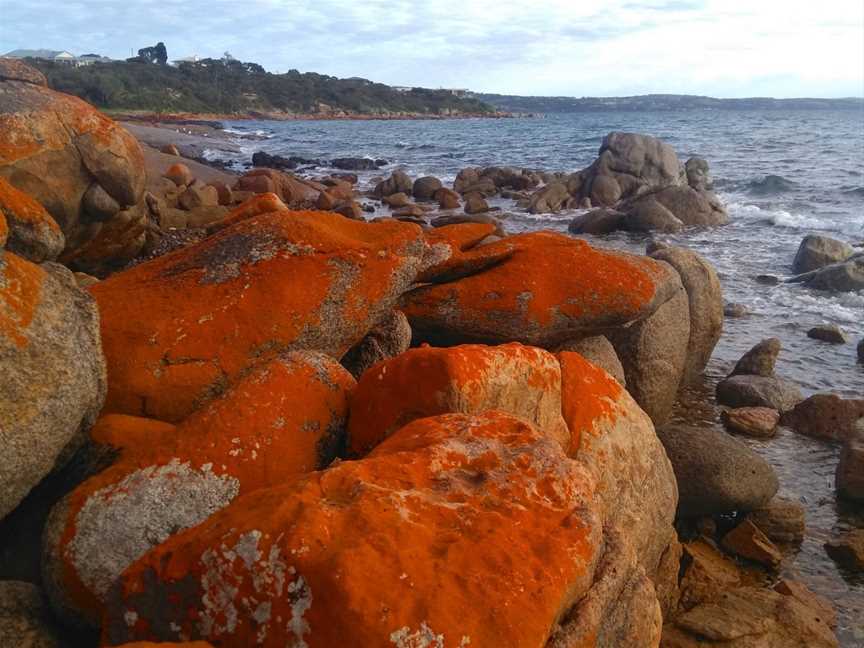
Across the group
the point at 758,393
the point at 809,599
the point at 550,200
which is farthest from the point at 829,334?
the point at 550,200

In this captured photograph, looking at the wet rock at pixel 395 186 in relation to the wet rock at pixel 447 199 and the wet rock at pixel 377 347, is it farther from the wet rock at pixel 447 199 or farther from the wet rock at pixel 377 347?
the wet rock at pixel 377 347

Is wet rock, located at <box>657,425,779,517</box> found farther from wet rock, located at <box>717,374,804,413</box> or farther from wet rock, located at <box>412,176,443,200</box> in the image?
wet rock, located at <box>412,176,443,200</box>

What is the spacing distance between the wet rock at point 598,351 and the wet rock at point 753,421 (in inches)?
84.4

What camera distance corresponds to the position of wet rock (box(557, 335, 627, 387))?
22.0ft

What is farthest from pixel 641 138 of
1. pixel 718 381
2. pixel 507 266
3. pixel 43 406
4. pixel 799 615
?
pixel 43 406

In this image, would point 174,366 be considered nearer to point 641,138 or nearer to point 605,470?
point 605,470

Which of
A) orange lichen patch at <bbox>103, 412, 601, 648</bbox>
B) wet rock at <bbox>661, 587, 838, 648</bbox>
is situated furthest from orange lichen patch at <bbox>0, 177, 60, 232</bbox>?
wet rock at <bbox>661, 587, 838, 648</bbox>

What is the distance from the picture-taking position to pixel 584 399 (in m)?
4.73

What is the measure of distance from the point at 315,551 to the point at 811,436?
23.9ft

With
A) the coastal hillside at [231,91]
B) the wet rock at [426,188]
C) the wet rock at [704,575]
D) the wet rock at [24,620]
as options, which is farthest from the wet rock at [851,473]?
the coastal hillside at [231,91]

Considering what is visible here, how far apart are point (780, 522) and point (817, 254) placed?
11.5 meters

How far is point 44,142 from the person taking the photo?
21.9ft

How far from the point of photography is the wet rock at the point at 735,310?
12969 mm

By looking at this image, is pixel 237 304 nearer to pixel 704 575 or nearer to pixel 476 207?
pixel 704 575
